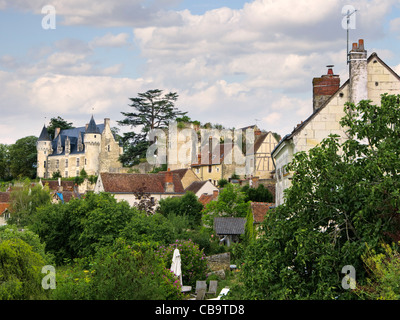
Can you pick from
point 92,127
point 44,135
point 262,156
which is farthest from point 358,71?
point 44,135

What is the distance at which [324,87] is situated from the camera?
18984 millimetres

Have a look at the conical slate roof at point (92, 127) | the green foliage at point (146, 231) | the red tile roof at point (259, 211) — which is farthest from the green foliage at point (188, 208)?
the conical slate roof at point (92, 127)

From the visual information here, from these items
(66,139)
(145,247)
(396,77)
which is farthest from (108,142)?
(396,77)

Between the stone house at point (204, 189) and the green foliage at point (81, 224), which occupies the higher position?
the stone house at point (204, 189)

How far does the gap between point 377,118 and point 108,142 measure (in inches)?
3515

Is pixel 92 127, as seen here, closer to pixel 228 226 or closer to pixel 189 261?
pixel 228 226

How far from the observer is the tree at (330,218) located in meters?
11.5

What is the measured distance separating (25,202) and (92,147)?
3864 centimetres

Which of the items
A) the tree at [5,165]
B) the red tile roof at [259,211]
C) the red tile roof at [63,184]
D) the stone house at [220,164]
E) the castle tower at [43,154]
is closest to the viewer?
the red tile roof at [259,211]

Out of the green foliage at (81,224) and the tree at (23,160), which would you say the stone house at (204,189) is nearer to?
the green foliage at (81,224)

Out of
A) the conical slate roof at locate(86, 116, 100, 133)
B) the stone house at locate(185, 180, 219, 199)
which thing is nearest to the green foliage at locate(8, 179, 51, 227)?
the stone house at locate(185, 180, 219, 199)

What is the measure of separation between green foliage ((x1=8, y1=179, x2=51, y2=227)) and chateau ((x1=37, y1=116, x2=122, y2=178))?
31217 mm

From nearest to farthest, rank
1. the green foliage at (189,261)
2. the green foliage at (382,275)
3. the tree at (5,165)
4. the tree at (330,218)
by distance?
1. the green foliage at (382,275)
2. the tree at (330,218)
3. the green foliage at (189,261)
4. the tree at (5,165)

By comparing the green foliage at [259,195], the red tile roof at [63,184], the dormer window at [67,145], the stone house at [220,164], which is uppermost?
the dormer window at [67,145]
